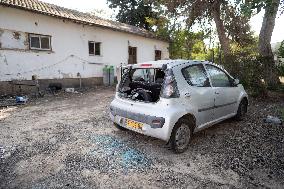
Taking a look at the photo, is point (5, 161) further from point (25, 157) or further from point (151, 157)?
point (151, 157)

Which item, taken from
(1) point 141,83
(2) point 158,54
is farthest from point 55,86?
(2) point 158,54

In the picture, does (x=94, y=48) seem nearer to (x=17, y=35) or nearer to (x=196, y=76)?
(x=17, y=35)

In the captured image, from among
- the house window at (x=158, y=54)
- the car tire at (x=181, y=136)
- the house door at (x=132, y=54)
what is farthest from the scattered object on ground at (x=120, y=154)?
the house window at (x=158, y=54)

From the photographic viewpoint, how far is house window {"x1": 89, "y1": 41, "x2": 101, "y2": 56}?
15716mm

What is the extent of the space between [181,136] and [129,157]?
1.04 m

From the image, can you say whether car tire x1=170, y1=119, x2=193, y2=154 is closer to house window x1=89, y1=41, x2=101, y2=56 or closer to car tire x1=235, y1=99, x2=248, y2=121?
car tire x1=235, y1=99, x2=248, y2=121

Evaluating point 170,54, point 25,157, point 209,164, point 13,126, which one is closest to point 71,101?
point 13,126

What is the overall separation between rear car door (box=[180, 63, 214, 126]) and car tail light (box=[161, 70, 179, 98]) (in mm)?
165

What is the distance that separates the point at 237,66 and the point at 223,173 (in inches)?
255

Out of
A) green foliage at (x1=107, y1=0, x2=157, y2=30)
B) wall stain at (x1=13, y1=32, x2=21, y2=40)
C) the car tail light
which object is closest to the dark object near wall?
wall stain at (x1=13, y1=32, x2=21, y2=40)

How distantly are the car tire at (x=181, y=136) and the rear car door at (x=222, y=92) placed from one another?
3.46 feet

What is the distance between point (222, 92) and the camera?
569cm

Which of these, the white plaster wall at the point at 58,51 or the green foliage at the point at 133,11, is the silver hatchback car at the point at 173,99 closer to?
the white plaster wall at the point at 58,51

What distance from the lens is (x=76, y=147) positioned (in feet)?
16.6
